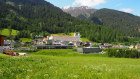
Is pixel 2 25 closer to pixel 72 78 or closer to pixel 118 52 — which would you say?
pixel 118 52

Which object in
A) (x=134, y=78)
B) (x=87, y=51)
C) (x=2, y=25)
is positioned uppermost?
(x=2, y=25)

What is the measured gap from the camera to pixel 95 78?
7.72m

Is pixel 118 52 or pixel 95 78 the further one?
pixel 118 52

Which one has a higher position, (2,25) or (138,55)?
(2,25)

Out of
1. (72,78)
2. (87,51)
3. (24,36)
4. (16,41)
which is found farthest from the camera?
(24,36)

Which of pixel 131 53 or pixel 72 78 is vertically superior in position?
pixel 72 78

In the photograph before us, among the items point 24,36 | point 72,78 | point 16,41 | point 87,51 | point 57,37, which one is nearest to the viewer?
point 72,78

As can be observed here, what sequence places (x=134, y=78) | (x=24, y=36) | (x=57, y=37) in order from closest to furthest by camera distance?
1. (x=134, y=78)
2. (x=24, y=36)
3. (x=57, y=37)

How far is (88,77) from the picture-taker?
25.7 feet

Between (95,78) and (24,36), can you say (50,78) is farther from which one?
(24,36)

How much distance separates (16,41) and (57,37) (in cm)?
5928

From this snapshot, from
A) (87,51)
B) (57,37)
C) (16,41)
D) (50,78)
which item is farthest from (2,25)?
(50,78)

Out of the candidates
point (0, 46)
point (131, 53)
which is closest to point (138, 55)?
point (131, 53)

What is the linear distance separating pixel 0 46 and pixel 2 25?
16743 cm
